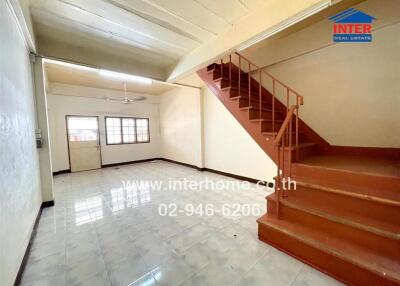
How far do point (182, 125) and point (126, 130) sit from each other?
2.45 m

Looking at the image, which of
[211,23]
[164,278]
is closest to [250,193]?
[164,278]

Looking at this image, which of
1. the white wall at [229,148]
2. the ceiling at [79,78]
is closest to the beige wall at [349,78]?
the white wall at [229,148]

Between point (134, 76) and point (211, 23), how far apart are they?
2137 millimetres

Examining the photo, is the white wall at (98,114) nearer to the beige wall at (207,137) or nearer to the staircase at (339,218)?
the beige wall at (207,137)

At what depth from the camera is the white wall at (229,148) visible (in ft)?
13.0

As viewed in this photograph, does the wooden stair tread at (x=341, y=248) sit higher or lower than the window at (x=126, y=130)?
lower

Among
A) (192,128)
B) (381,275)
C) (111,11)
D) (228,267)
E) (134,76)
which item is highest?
(111,11)

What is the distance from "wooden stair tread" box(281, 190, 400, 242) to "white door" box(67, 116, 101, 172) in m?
6.41

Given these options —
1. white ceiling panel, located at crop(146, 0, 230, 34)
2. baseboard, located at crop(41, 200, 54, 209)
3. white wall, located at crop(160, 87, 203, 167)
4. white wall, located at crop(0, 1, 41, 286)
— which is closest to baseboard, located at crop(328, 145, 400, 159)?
white ceiling panel, located at crop(146, 0, 230, 34)

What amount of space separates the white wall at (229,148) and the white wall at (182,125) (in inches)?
12.6

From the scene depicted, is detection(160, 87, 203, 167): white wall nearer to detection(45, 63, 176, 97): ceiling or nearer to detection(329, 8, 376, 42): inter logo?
detection(45, 63, 176, 97): ceiling

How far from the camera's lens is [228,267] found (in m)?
1.62

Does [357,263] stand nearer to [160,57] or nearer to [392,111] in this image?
[392,111]

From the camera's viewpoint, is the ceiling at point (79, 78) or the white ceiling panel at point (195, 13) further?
the ceiling at point (79, 78)
